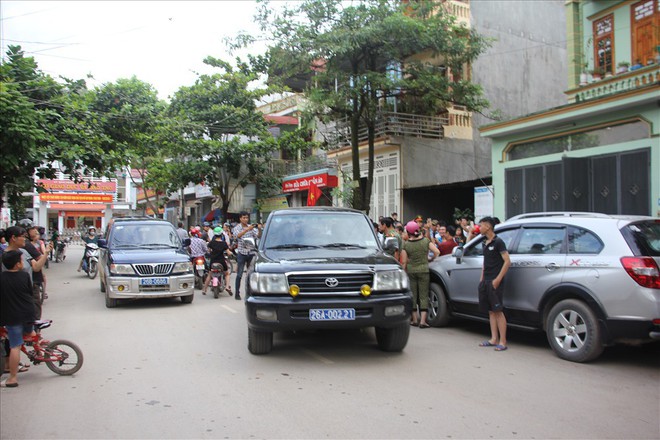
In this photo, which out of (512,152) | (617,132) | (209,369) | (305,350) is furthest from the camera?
(512,152)

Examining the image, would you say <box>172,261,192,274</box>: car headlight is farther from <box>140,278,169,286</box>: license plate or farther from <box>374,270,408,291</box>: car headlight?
<box>374,270,408,291</box>: car headlight

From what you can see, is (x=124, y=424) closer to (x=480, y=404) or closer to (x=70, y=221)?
(x=480, y=404)

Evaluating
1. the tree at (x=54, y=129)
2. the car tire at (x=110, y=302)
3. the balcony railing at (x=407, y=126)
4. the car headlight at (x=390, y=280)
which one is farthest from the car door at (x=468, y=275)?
the balcony railing at (x=407, y=126)

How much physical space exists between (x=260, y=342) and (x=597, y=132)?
10.5 m

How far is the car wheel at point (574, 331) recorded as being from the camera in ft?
20.7

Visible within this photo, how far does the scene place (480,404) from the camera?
16.5 ft

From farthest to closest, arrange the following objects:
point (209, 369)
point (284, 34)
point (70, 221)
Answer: point (70, 221) < point (284, 34) < point (209, 369)

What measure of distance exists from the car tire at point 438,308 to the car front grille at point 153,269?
18.3 ft

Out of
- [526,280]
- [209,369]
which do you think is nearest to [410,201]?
[526,280]

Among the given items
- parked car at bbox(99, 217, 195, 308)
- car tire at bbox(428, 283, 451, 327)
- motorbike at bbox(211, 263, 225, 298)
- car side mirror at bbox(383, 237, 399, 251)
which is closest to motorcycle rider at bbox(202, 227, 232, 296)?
motorbike at bbox(211, 263, 225, 298)

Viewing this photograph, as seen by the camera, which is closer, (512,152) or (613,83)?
(613,83)

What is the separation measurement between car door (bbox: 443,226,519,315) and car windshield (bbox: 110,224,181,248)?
677cm

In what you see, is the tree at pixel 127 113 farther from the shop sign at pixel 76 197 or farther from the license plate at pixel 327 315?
the shop sign at pixel 76 197

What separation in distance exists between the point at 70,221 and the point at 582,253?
64755 mm
